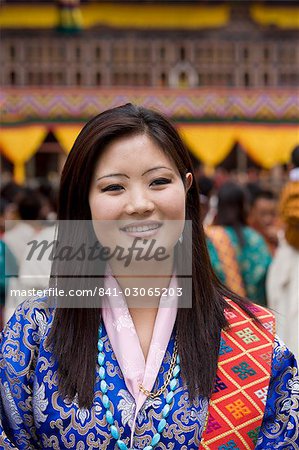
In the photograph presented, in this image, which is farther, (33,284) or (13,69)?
(13,69)

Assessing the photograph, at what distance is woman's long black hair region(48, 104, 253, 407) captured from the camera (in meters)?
1.71

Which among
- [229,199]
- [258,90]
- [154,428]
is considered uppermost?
[154,428]

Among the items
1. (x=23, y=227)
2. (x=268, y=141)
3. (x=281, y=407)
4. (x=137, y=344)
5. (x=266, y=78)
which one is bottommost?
(x=268, y=141)

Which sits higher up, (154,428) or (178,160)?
(178,160)

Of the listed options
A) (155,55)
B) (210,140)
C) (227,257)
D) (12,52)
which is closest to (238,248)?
(227,257)

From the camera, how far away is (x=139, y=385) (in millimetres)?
1696

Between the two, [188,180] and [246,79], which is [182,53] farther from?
[188,180]

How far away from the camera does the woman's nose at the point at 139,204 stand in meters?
1.69

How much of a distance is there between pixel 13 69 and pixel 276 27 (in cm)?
440

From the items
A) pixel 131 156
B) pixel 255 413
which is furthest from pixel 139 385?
pixel 131 156

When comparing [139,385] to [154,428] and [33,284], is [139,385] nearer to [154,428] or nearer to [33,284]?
[154,428]

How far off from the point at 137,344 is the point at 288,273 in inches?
67.1

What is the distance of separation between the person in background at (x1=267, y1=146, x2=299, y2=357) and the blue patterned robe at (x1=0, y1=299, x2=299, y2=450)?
4.00 ft

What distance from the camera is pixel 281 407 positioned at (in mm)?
1715
